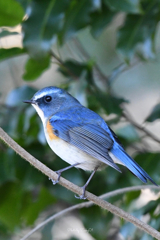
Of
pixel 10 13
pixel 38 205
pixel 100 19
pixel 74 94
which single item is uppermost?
pixel 10 13

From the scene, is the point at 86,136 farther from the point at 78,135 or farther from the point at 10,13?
Result: the point at 10,13

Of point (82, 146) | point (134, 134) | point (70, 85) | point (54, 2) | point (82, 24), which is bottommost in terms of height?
point (134, 134)

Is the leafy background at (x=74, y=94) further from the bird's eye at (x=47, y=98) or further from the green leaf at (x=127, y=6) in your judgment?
the bird's eye at (x=47, y=98)

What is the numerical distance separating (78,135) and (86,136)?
63mm

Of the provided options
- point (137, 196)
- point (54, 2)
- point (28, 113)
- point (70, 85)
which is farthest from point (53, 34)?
point (137, 196)

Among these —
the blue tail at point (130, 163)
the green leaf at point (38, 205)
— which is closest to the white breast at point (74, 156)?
the blue tail at point (130, 163)

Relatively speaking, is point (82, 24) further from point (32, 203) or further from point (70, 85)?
point (32, 203)

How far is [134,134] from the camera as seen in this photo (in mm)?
3170

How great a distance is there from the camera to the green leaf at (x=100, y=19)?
296 centimetres

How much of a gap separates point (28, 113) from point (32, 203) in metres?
0.85

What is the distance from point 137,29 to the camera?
296 cm

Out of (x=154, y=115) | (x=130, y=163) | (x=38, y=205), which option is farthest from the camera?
(x=38, y=205)

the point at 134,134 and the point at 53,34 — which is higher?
the point at 53,34

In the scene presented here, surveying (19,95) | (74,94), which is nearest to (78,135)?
(74,94)
